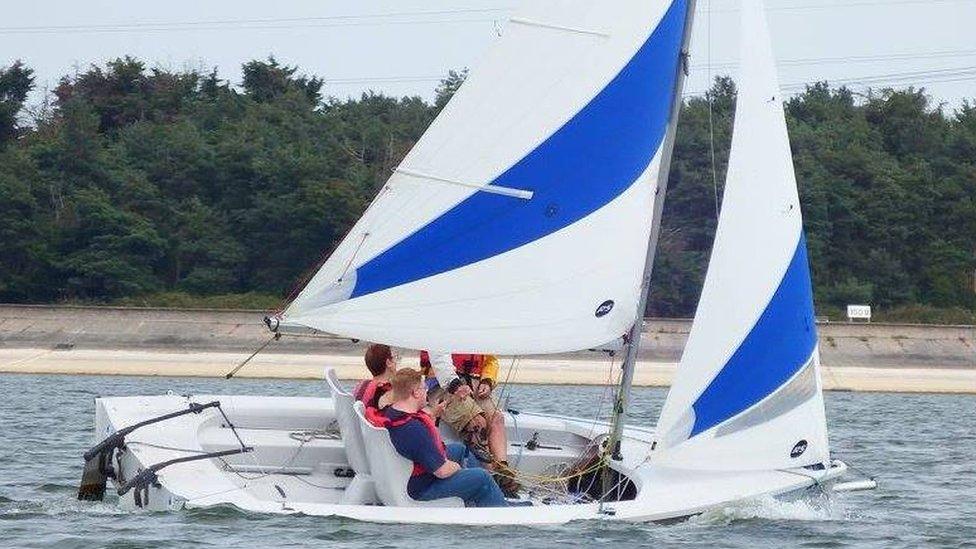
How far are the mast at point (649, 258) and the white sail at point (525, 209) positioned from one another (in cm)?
7

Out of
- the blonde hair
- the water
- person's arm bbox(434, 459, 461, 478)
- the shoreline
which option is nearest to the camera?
the water

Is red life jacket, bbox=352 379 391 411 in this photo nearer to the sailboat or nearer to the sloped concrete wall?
the sailboat

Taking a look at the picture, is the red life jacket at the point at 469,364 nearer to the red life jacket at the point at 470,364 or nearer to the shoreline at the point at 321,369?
A: the red life jacket at the point at 470,364

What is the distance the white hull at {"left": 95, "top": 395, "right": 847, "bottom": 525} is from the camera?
38.7 feet

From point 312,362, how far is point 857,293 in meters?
15.9

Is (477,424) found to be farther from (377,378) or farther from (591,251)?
(591,251)

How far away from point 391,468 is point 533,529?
963mm

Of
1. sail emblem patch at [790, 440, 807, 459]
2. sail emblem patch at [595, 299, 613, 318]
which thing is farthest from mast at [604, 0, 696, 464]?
sail emblem patch at [790, 440, 807, 459]

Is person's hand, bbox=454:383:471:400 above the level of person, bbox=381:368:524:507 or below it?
above

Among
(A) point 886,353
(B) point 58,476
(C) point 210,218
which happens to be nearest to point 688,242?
(A) point 886,353

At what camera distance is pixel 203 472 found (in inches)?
487

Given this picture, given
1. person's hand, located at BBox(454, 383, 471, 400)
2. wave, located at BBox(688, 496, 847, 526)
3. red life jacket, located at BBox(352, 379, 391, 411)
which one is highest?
red life jacket, located at BBox(352, 379, 391, 411)

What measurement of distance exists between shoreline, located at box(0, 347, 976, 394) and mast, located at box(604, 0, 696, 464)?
21739 millimetres

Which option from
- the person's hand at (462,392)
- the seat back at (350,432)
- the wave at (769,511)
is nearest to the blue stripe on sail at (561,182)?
the seat back at (350,432)
